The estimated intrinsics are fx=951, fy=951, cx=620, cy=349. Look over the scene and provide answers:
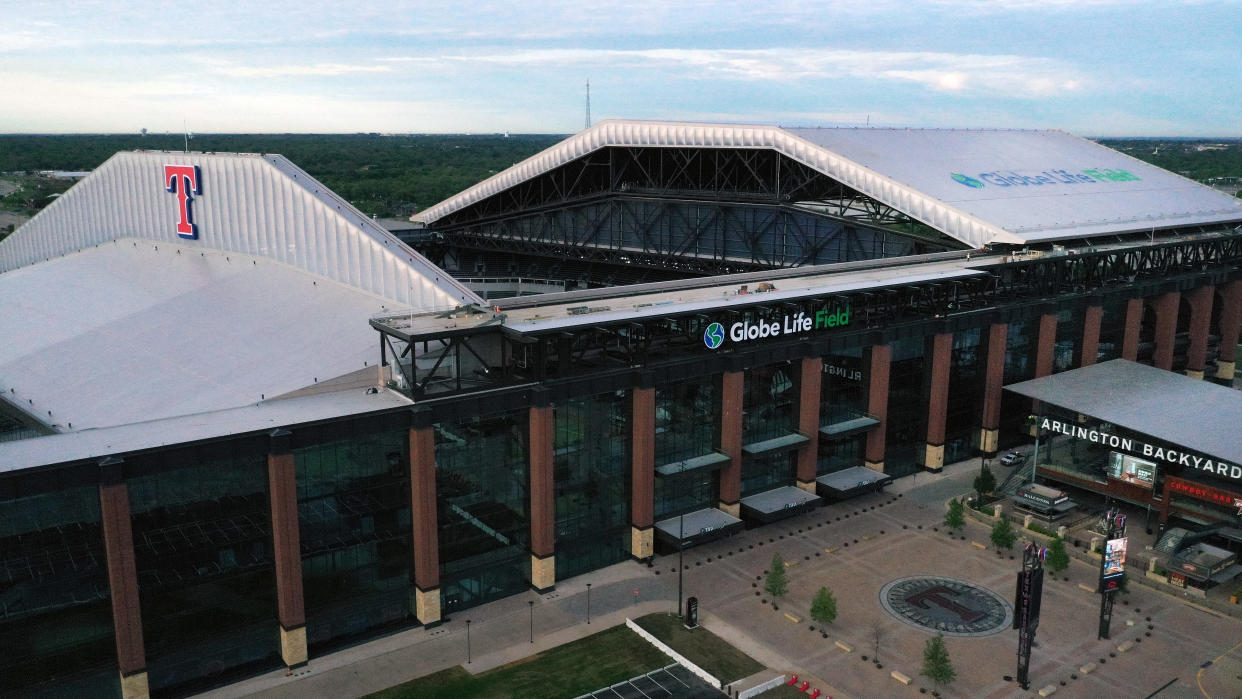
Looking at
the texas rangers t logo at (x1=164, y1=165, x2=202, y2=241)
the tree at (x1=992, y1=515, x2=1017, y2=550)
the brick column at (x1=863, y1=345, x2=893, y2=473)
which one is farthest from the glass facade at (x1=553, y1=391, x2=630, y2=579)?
the texas rangers t logo at (x1=164, y1=165, x2=202, y2=241)

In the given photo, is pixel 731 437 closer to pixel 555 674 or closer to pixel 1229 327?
pixel 555 674

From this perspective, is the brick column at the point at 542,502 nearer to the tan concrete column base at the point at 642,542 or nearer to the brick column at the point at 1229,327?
the tan concrete column base at the point at 642,542

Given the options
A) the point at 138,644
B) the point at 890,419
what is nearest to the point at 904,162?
the point at 890,419

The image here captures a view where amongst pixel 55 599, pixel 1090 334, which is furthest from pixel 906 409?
pixel 55 599

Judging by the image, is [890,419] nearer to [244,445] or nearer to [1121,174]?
[244,445]

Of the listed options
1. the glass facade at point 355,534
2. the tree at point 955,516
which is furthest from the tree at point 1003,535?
the glass facade at point 355,534

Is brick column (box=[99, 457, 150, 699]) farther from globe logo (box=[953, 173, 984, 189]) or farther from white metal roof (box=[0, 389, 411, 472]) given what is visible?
globe logo (box=[953, 173, 984, 189])
